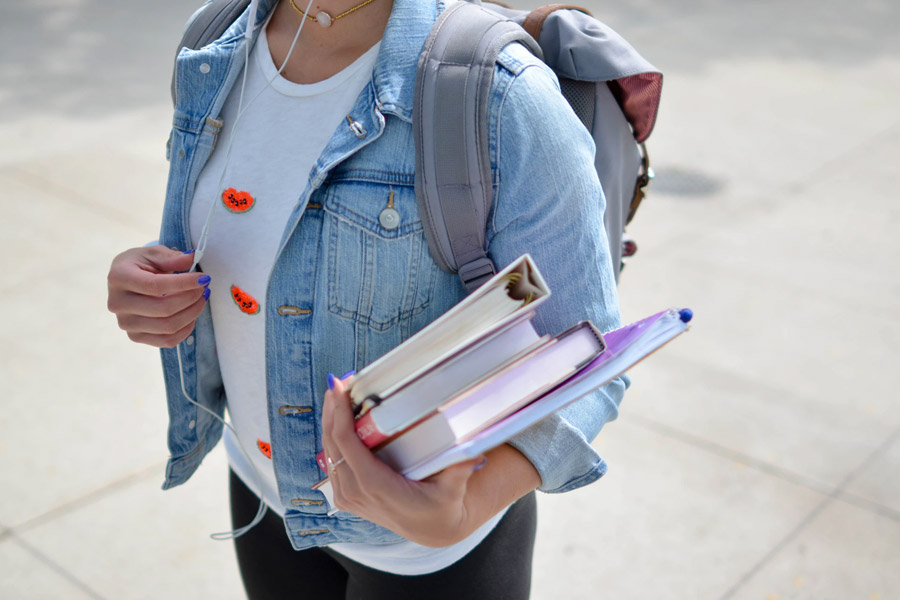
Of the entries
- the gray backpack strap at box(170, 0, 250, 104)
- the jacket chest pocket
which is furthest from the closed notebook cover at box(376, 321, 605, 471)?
the gray backpack strap at box(170, 0, 250, 104)

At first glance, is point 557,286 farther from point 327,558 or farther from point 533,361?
point 327,558

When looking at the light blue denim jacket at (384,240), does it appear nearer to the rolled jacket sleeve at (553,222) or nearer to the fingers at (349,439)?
the rolled jacket sleeve at (553,222)

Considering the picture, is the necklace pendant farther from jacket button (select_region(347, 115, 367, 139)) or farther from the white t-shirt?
jacket button (select_region(347, 115, 367, 139))

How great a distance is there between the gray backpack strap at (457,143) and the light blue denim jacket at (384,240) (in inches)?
0.8

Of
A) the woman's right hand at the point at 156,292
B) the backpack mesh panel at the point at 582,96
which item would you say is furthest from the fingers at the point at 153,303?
the backpack mesh panel at the point at 582,96

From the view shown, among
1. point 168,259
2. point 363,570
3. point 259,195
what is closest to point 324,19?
point 259,195

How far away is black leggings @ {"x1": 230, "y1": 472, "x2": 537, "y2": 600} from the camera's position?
152cm

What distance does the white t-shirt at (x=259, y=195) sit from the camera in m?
1.34

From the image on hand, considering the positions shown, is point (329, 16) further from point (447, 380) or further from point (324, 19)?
point (447, 380)

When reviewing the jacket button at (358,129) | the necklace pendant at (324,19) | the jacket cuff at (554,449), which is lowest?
the jacket cuff at (554,449)

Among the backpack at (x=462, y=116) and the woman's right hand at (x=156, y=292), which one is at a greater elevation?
the backpack at (x=462, y=116)

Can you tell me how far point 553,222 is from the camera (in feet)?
3.81

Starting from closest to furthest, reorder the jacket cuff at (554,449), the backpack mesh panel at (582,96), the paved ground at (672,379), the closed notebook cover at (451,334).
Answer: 1. the closed notebook cover at (451,334)
2. the jacket cuff at (554,449)
3. the backpack mesh panel at (582,96)
4. the paved ground at (672,379)

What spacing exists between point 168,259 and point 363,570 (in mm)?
624
